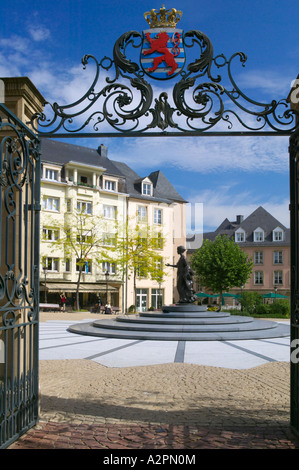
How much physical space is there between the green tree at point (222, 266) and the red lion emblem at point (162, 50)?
46.7 metres

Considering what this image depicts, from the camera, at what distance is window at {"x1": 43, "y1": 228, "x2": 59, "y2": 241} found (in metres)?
38.7

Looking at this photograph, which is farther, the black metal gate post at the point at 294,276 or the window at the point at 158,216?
the window at the point at 158,216

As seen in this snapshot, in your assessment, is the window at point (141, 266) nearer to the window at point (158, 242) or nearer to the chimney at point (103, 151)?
the window at point (158, 242)

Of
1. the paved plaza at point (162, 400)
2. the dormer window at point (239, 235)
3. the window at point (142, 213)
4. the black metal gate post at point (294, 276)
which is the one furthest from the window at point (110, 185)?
the black metal gate post at point (294, 276)

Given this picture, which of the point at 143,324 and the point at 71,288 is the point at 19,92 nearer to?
the point at 143,324

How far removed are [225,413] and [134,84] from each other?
14.5 ft

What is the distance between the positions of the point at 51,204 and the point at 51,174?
9.91ft

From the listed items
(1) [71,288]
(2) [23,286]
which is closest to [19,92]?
(2) [23,286]

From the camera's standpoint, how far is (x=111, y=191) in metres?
46.7

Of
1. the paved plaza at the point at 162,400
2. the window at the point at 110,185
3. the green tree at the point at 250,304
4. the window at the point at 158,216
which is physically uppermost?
the window at the point at 110,185

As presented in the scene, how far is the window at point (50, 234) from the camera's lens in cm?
3866

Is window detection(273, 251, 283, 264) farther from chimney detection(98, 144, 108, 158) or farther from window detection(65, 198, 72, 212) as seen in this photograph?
window detection(65, 198, 72, 212)

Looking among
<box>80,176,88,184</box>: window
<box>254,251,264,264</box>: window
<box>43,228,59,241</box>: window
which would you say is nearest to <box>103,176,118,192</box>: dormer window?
<box>80,176,88,184</box>: window

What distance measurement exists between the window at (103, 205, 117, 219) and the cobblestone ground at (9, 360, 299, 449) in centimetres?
3734
